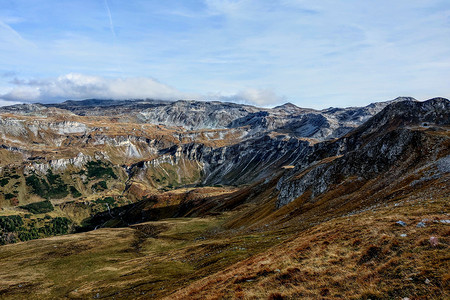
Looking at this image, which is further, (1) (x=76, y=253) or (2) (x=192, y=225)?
(2) (x=192, y=225)

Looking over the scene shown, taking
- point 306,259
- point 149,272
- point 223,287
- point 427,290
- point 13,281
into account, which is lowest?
point 13,281

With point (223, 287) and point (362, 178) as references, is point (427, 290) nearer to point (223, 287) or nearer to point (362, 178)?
point (223, 287)

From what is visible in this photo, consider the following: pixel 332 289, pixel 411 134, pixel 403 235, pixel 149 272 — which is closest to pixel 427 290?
pixel 332 289

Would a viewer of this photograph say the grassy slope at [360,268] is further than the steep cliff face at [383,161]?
No

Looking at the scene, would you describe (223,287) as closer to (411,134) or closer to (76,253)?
(411,134)

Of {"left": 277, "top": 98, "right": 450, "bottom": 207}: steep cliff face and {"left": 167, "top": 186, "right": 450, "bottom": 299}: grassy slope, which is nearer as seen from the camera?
{"left": 167, "top": 186, "right": 450, "bottom": 299}: grassy slope

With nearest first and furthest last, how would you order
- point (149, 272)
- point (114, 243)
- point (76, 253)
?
point (149, 272) < point (76, 253) < point (114, 243)

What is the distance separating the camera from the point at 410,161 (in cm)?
7419

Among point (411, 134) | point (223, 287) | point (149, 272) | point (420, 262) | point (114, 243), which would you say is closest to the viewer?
point (420, 262)

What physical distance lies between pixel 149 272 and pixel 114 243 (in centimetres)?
7164

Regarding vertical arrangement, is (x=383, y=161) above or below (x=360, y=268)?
above

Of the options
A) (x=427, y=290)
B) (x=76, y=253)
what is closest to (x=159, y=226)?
(x=76, y=253)

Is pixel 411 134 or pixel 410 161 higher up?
pixel 411 134

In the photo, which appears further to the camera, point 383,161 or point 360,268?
point 383,161
